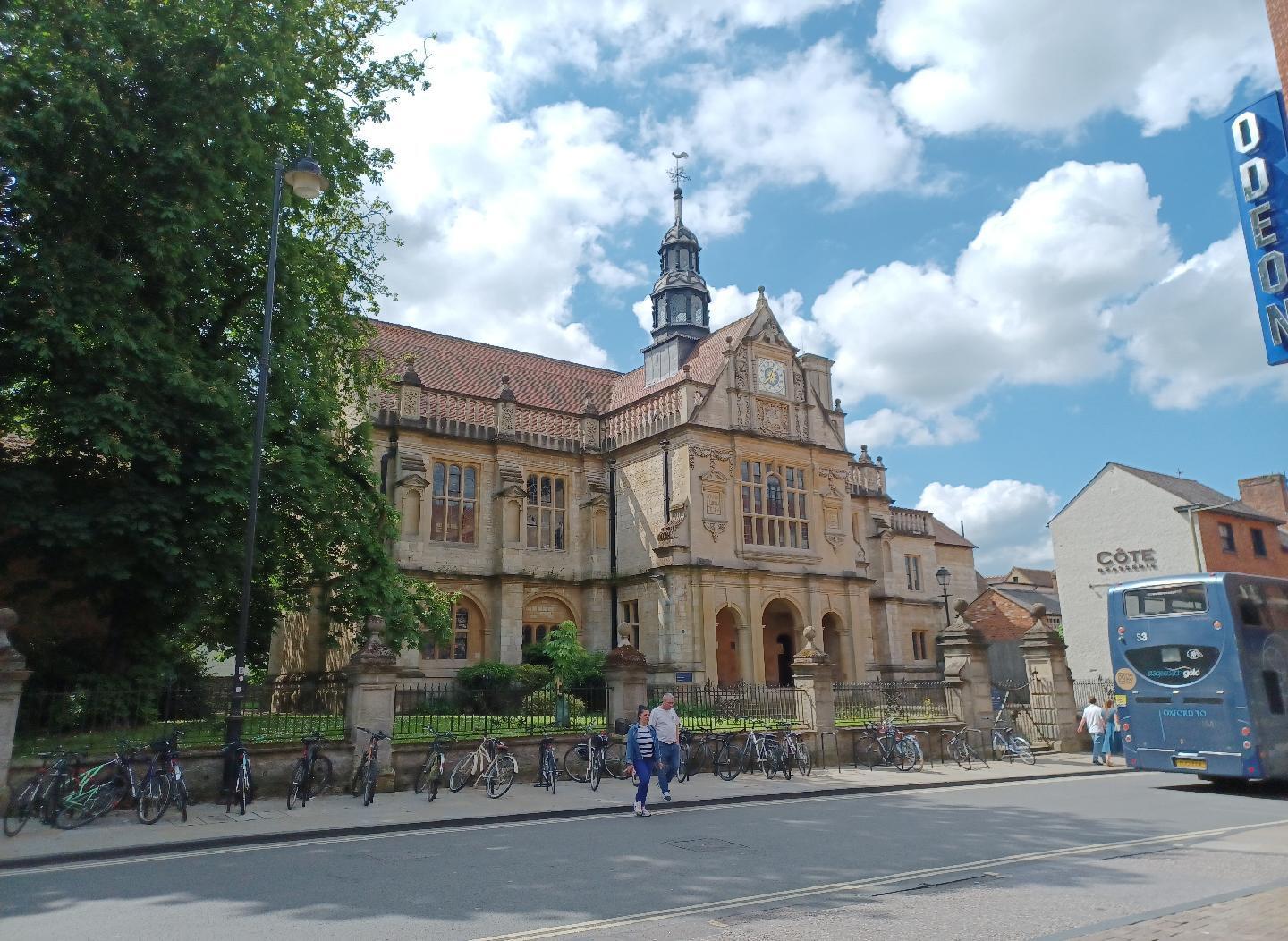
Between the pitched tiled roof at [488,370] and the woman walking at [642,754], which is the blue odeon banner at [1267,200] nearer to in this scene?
the woman walking at [642,754]

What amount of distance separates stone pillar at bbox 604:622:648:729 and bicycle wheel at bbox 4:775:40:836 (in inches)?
385

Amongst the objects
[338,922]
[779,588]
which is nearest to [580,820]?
[338,922]

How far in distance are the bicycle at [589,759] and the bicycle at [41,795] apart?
8105mm

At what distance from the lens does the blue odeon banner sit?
12.3 metres

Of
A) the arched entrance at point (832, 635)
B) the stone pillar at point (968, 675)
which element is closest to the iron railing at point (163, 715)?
the stone pillar at point (968, 675)

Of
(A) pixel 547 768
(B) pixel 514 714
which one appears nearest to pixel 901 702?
(B) pixel 514 714

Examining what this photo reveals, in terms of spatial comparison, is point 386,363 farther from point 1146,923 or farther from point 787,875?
point 1146,923

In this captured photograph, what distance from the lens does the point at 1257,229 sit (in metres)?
12.8

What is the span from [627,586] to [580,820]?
61.9ft

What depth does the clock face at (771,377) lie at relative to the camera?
112 feet

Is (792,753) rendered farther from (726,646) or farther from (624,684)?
(726,646)

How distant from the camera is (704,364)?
35250 mm

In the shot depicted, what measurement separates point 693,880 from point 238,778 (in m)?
7.67

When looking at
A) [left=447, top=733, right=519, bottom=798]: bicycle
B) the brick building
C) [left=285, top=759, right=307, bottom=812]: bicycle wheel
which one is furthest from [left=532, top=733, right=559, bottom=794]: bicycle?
the brick building
